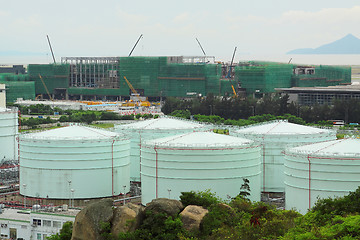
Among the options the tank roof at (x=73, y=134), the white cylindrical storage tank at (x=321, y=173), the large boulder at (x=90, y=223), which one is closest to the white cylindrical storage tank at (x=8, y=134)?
the tank roof at (x=73, y=134)

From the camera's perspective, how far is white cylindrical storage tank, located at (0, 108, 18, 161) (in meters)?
88.7

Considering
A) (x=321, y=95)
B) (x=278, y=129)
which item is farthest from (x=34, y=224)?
(x=321, y=95)

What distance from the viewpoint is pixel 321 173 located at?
60.7m

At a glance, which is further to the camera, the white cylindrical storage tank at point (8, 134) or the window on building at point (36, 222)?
the white cylindrical storage tank at point (8, 134)

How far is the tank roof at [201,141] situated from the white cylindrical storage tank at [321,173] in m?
5.83

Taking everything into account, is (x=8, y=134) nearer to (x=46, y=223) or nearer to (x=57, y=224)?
(x=46, y=223)

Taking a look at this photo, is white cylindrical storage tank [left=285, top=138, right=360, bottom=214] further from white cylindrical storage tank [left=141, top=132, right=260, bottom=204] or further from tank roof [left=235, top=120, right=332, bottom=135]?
tank roof [left=235, top=120, right=332, bottom=135]

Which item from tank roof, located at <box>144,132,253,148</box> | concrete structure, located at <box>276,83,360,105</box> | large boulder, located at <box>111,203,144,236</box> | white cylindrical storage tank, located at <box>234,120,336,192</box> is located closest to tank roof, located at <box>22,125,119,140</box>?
tank roof, located at <box>144,132,253,148</box>

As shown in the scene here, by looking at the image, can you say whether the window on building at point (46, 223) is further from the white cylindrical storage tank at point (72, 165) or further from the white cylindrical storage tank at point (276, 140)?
the white cylindrical storage tank at point (276, 140)

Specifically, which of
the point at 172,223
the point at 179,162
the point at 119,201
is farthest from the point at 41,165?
the point at 172,223

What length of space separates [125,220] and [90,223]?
1923 mm

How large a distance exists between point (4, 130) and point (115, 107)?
97427 millimetres

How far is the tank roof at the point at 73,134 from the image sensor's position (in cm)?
7356

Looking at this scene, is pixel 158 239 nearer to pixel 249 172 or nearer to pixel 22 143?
pixel 249 172
